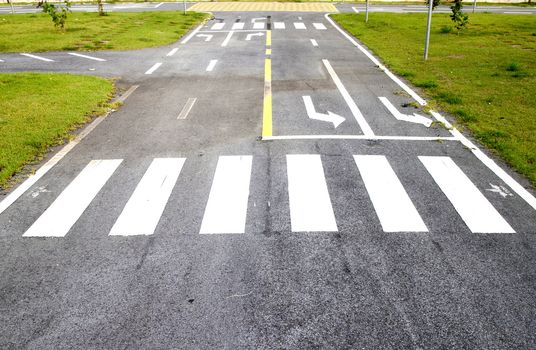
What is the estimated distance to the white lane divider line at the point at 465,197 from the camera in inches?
228

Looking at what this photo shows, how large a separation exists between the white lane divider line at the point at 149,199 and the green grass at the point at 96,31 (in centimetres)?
1378

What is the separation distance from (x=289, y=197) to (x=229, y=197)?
0.90m

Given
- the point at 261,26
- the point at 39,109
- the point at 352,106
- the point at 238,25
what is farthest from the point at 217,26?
the point at 352,106

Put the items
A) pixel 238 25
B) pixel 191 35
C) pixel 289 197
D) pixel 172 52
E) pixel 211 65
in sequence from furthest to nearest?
pixel 238 25 < pixel 191 35 < pixel 172 52 < pixel 211 65 < pixel 289 197

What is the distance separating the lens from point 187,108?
11.0 meters

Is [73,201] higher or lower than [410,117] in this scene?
lower

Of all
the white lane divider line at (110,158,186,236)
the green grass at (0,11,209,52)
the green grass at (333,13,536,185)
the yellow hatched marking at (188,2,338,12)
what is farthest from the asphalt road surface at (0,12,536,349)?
the yellow hatched marking at (188,2,338,12)

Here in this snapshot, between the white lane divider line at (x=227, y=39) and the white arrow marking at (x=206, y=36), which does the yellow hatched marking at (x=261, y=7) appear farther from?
the white arrow marking at (x=206, y=36)

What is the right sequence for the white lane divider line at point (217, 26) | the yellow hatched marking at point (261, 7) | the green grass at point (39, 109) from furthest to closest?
the yellow hatched marking at point (261, 7) < the white lane divider line at point (217, 26) < the green grass at point (39, 109)

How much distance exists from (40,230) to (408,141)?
670cm

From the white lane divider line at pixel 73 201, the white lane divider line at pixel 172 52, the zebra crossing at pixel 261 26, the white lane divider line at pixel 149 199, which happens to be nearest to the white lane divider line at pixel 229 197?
the white lane divider line at pixel 149 199

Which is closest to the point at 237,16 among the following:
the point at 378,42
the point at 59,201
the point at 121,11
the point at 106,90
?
the point at 121,11

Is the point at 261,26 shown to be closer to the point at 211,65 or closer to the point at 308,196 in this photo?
the point at 211,65

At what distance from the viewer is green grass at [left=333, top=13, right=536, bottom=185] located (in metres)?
8.96
